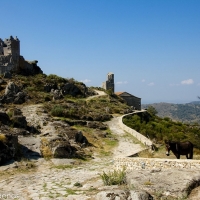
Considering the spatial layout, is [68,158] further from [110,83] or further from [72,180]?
[110,83]

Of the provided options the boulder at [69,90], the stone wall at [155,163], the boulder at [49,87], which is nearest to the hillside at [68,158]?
the stone wall at [155,163]

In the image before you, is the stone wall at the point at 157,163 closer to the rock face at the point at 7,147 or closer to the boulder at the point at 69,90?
the rock face at the point at 7,147

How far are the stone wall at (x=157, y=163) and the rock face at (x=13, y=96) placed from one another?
1061 inches

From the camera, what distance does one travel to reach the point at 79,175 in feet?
44.9

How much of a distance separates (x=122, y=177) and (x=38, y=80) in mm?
44194

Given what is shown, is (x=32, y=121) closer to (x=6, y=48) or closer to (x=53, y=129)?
(x=53, y=129)

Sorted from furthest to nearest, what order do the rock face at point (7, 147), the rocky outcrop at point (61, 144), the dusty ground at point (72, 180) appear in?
the rocky outcrop at point (61, 144) < the rock face at point (7, 147) < the dusty ground at point (72, 180)

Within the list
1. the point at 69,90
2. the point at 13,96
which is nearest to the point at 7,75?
the point at 69,90

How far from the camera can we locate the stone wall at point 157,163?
11.4 m

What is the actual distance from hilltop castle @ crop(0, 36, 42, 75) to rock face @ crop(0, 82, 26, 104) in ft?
Result: 49.0

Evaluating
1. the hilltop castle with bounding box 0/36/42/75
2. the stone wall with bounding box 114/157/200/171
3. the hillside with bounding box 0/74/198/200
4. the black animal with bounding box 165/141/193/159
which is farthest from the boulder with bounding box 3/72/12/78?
the black animal with bounding box 165/141/193/159

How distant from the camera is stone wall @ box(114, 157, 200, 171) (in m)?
11.4

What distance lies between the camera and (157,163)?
1223cm

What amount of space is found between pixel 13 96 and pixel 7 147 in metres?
23.4
